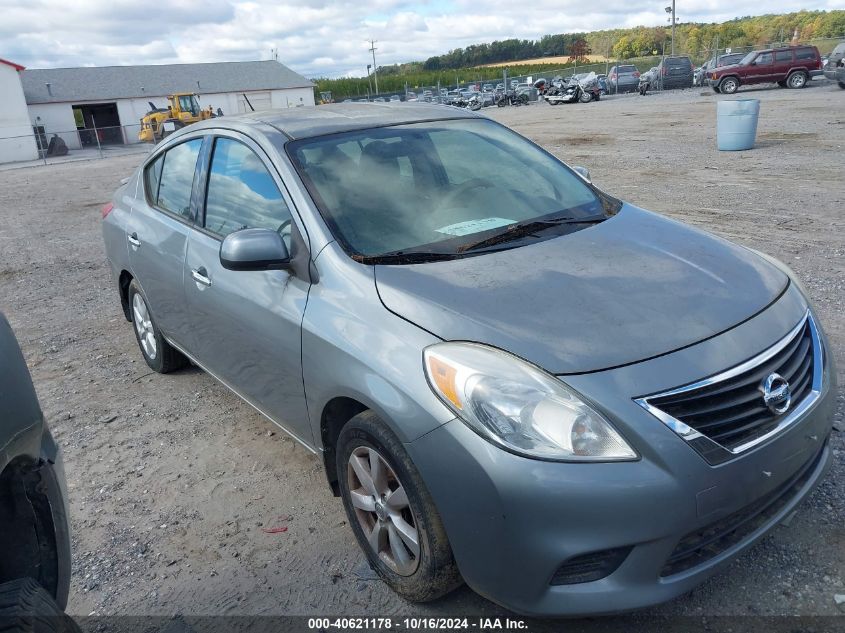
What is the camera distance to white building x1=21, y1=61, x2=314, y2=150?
166 ft

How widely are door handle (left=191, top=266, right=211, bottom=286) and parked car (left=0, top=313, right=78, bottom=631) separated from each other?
1372 mm

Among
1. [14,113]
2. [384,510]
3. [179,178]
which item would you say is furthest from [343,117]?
[14,113]

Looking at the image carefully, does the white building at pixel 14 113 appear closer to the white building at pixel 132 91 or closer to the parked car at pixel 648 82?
the white building at pixel 132 91

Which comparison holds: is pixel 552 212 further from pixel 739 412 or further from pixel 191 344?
pixel 191 344

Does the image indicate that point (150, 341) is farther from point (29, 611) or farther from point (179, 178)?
point (29, 611)

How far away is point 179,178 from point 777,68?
3340cm

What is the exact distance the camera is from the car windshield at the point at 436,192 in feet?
9.61

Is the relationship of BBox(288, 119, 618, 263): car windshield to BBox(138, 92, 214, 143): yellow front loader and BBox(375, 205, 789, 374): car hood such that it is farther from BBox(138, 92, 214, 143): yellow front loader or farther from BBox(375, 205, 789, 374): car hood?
BBox(138, 92, 214, 143): yellow front loader

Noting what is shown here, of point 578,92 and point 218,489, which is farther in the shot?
point 578,92

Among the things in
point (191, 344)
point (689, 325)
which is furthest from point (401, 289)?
point (191, 344)

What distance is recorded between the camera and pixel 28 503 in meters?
2.04

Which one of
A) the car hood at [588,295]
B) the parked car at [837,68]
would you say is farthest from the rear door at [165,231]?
the parked car at [837,68]

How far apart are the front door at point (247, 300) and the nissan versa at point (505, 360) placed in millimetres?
15

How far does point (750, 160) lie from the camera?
12.1m
